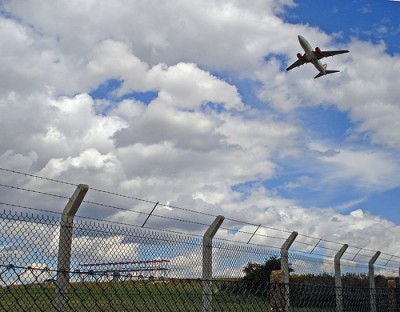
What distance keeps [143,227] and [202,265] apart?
1.19 meters

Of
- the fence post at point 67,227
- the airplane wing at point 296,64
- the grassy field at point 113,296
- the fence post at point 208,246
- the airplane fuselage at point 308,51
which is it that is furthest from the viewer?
the airplane wing at point 296,64

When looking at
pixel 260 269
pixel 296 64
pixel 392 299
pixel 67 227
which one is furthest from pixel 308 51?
pixel 67 227

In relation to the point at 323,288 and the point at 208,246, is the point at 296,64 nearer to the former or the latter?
the point at 323,288

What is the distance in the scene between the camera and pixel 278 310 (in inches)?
219

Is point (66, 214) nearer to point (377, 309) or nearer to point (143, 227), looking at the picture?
point (143, 227)

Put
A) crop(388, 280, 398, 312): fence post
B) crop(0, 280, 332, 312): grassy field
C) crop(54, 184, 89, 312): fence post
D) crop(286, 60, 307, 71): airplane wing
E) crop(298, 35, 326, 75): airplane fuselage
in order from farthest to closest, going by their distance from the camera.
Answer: crop(286, 60, 307, 71): airplane wing < crop(298, 35, 326, 75): airplane fuselage < crop(388, 280, 398, 312): fence post < crop(54, 184, 89, 312): fence post < crop(0, 280, 332, 312): grassy field

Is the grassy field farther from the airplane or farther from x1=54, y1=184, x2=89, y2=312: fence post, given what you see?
the airplane

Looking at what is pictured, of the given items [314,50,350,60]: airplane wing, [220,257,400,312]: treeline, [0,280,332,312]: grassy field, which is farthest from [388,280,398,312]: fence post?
[314,50,350,60]: airplane wing

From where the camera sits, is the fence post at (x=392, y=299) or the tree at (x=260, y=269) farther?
the fence post at (x=392, y=299)

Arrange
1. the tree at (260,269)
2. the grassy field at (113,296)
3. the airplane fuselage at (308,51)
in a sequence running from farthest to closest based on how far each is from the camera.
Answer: the airplane fuselage at (308,51) < the tree at (260,269) < the grassy field at (113,296)

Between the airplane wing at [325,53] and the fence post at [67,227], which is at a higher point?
the airplane wing at [325,53]

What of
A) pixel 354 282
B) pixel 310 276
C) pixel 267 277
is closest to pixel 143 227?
pixel 267 277

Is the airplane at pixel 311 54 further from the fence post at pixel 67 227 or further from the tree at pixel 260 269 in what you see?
the fence post at pixel 67 227

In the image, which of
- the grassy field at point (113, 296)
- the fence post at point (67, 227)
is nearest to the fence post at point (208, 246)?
the grassy field at point (113, 296)
